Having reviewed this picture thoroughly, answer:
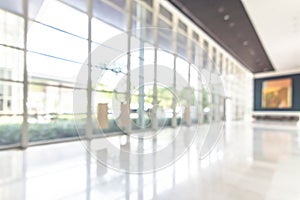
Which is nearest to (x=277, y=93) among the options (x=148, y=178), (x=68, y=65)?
(x=68, y=65)

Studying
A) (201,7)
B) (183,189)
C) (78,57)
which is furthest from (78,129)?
(201,7)

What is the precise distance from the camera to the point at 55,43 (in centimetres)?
752

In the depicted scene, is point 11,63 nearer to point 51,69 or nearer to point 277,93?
point 51,69

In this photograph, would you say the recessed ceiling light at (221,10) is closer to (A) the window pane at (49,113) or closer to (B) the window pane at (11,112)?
(A) the window pane at (49,113)

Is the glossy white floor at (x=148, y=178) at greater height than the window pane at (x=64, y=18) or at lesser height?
lesser

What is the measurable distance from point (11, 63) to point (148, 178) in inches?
209

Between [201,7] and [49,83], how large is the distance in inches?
272

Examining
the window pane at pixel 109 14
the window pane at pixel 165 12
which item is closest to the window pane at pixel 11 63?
the window pane at pixel 109 14

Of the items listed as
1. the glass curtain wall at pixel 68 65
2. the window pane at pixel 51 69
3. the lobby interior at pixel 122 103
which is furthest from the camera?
the window pane at pixel 51 69

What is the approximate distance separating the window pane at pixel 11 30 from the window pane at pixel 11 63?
218 millimetres

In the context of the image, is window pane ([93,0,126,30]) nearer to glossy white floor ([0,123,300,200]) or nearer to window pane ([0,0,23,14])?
window pane ([0,0,23,14])

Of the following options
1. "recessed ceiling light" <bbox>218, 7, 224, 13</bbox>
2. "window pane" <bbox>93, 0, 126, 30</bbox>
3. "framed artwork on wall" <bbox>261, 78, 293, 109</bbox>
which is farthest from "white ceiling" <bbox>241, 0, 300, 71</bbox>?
"framed artwork on wall" <bbox>261, 78, 293, 109</bbox>

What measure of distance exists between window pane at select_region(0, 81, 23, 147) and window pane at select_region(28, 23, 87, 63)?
132 centimetres

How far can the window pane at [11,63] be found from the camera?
20.6 feet
